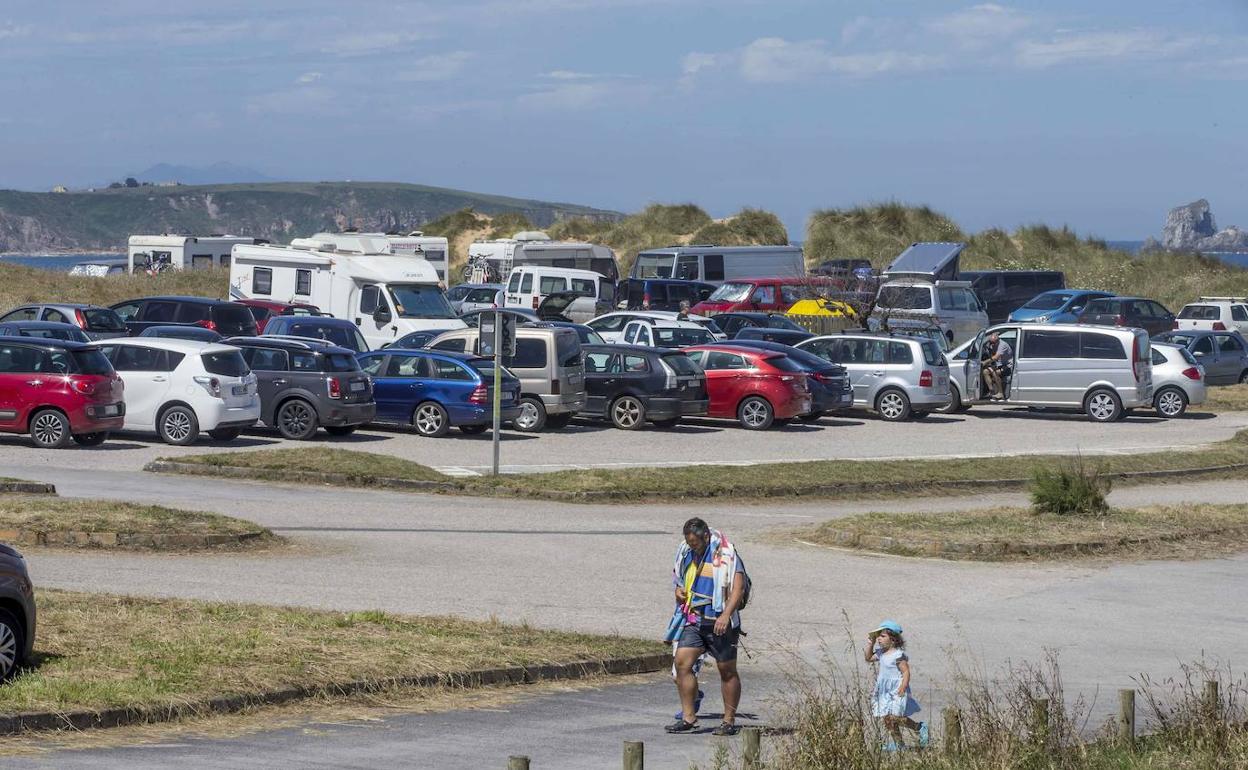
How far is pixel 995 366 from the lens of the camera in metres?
37.2

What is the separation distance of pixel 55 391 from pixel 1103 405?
2142 centimetres

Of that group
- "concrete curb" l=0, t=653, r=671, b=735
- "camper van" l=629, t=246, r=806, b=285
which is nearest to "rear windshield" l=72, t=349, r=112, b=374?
"concrete curb" l=0, t=653, r=671, b=735

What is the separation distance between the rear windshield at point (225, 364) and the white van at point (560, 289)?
2387cm

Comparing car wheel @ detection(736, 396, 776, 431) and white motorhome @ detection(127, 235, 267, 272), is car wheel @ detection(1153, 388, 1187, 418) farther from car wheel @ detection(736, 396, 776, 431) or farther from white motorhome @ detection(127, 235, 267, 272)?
white motorhome @ detection(127, 235, 267, 272)

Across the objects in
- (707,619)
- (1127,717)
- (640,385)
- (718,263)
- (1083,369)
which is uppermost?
(718,263)

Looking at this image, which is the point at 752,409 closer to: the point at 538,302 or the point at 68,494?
the point at 68,494

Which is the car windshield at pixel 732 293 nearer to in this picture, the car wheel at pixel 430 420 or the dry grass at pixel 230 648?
the car wheel at pixel 430 420

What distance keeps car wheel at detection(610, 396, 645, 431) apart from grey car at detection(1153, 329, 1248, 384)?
16719 mm

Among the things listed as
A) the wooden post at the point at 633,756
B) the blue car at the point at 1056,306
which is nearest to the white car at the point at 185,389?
the wooden post at the point at 633,756

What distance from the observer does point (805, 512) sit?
921 inches

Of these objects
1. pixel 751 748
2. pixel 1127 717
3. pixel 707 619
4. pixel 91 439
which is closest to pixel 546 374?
pixel 91 439

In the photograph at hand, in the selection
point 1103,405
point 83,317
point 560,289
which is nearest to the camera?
point 1103,405

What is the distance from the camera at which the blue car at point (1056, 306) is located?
161 feet

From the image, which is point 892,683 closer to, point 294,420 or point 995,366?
point 294,420
